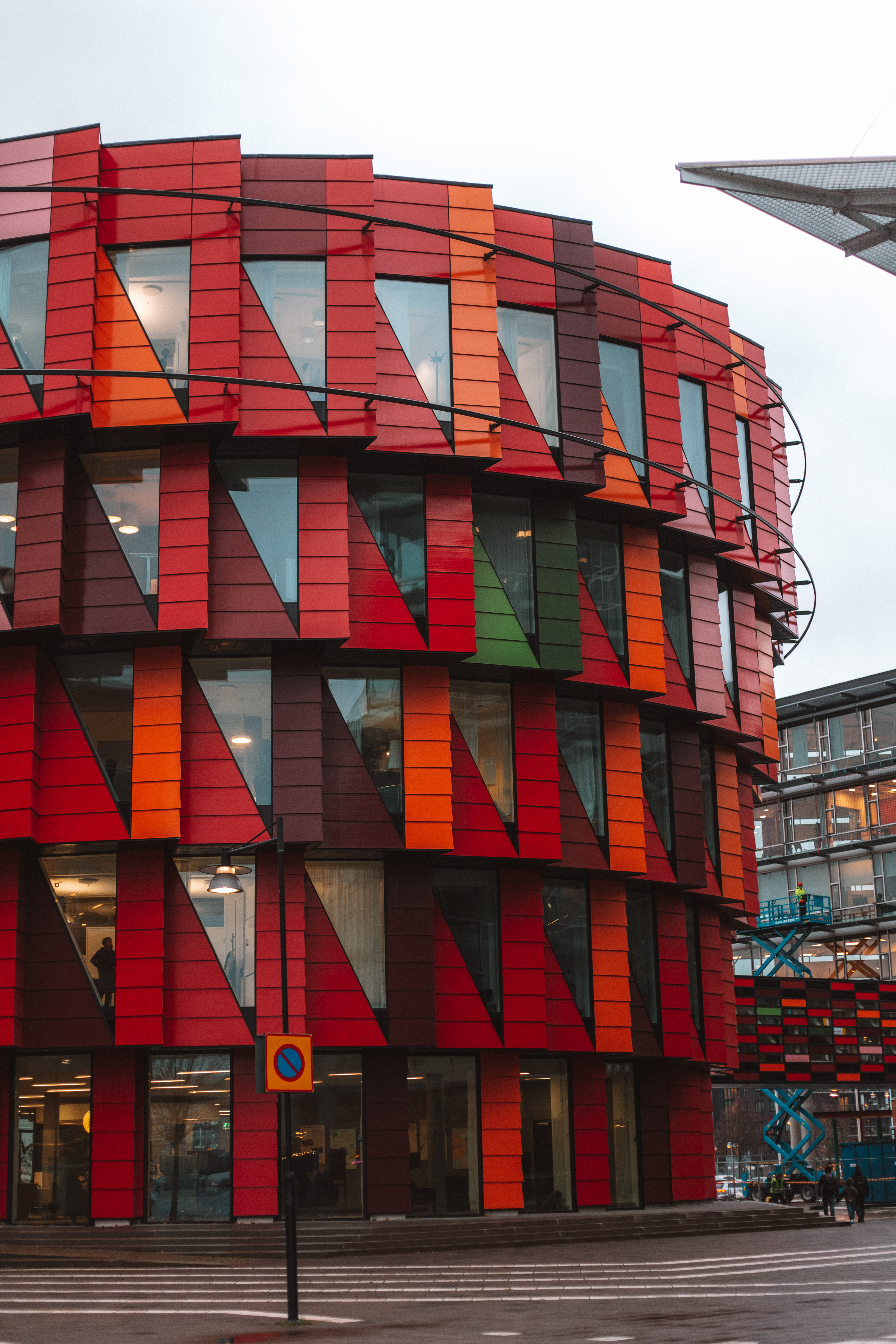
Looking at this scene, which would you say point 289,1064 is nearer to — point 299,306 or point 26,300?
point 299,306

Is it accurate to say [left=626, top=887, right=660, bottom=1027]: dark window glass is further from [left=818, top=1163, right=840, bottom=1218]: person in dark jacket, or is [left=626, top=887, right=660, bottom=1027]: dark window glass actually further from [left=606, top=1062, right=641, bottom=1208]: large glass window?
[left=818, top=1163, right=840, bottom=1218]: person in dark jacket

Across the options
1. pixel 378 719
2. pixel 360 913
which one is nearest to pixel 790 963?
pixel 360 913

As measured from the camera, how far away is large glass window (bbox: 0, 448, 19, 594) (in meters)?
31.1

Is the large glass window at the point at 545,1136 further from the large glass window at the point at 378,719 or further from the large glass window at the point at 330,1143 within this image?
the large glass window at the point at 378,719

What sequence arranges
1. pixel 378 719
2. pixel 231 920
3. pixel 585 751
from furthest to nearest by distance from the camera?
1. pixel 585 751
2. pixel 378 719
3. pixel 231 920

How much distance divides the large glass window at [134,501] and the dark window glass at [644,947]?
1442 cm

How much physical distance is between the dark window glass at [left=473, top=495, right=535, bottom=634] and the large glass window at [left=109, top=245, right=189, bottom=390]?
25.7 feet

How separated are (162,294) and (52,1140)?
18.7 m

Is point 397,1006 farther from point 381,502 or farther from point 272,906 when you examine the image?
point 381,502

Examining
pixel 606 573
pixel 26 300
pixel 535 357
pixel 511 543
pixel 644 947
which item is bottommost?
pixel 644 947

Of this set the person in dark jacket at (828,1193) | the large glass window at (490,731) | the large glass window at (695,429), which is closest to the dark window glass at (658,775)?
the large glass window at (490,731)

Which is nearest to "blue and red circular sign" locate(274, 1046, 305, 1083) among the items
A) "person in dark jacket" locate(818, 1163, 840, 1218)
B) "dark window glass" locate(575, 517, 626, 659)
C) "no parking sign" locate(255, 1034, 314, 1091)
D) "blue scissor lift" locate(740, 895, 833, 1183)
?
"no parking sign" locate(255, 1034, 314, 1091)

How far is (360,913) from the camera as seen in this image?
105 ft

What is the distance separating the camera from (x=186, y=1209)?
97.7ft
